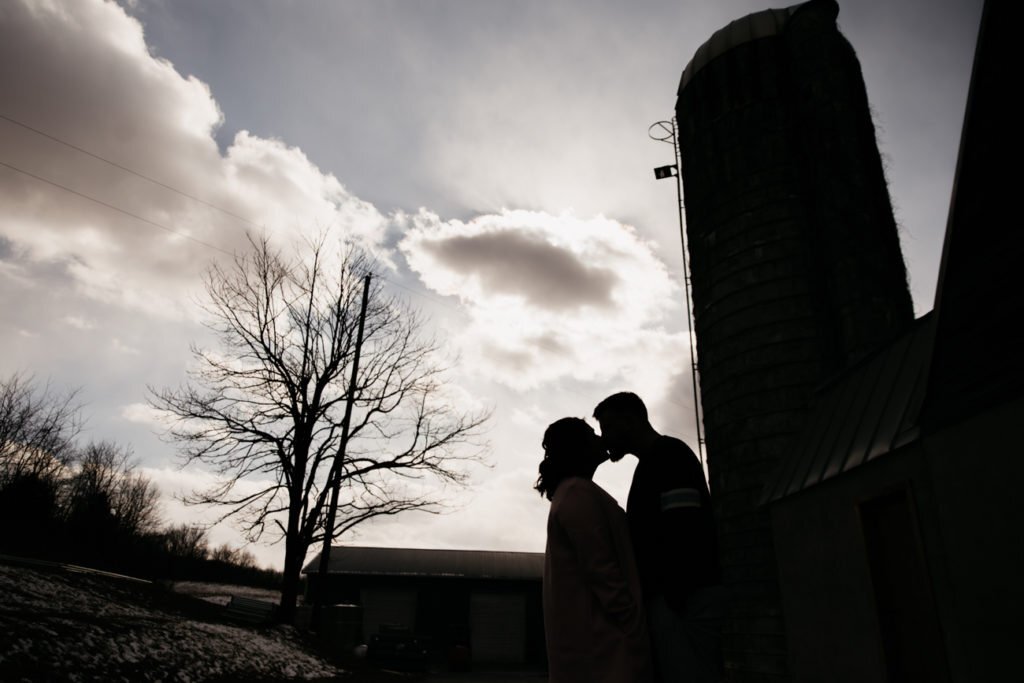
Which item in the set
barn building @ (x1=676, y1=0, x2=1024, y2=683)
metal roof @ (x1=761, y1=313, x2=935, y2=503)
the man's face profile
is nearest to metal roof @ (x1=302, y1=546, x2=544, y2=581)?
barn building @ (x1=676, y1=0, x2=1024, y2=683)

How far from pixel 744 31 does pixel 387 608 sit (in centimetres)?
2708

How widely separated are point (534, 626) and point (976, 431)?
28531 millimetres

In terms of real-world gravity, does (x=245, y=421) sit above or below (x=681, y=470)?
above

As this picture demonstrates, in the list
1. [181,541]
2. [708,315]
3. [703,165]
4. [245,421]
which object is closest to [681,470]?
[708,315]

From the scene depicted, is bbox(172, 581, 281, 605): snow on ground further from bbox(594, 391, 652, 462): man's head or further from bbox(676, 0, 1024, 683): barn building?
bbox(594, 391, 652, 462): man's head

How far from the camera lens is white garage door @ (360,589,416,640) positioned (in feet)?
98.0

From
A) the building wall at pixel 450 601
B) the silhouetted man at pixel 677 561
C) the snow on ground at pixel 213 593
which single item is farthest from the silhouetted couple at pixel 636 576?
the building wall at pixel 450 601

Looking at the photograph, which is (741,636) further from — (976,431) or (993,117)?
(993,117)

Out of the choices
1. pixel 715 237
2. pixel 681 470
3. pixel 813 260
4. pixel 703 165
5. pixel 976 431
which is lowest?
pixel 681 470

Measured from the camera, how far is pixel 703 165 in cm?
1431

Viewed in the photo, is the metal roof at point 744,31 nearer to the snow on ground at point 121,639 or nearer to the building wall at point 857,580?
the building wall at point 857,580

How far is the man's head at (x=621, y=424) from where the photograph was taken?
3.08m

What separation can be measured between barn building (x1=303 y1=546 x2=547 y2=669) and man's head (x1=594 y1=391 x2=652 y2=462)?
29.0m

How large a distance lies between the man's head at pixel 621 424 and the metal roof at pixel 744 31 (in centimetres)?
1388
